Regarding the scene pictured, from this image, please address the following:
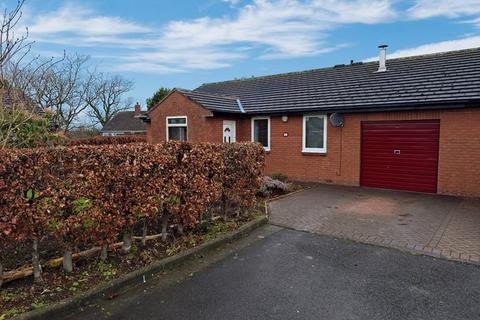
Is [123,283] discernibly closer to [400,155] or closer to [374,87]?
[400,155]

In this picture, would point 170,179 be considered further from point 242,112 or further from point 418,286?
point 242,112

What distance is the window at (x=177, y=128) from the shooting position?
14.6 meters

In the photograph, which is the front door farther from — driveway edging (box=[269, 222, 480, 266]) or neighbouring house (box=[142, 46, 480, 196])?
driveway edging (box=[269, 222, 480, 266])

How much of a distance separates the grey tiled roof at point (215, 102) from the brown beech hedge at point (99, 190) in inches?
318

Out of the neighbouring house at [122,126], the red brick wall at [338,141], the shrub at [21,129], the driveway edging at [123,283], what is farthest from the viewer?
the neighbouring house at [122,126]

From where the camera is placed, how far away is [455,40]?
53.3 feet

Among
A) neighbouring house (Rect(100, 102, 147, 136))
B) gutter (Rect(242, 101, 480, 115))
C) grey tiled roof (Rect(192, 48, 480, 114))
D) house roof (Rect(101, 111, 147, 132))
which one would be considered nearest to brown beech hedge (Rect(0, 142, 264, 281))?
gutter (Rect(242, 101, 480, 115))

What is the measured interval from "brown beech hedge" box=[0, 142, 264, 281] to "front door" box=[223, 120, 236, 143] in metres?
8.22

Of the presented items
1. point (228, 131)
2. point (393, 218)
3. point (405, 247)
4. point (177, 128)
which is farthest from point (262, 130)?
point (405, 247)

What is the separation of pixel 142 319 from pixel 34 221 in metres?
1.60

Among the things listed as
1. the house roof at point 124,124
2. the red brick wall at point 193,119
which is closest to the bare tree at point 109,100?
the house roof at point 124,124

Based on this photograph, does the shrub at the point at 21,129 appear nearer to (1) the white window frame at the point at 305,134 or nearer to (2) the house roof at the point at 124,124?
(1) the white window frame at the point at 305,134

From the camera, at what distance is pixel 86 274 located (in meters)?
4.09

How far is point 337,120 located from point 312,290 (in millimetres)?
8647
